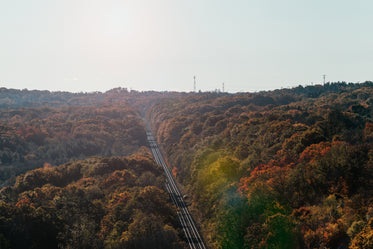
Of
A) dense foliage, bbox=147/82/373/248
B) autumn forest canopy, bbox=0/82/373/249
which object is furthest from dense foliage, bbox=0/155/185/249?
dense foliage, bbox=147/82/373/248

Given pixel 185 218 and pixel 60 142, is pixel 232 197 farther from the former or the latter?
pixel 60 142

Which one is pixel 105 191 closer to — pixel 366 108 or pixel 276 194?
pixel 276 194

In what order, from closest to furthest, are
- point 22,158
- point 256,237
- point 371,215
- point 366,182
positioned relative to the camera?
1. point 371,215
2. point 366,182
3. point 256,237
4. point 22,158

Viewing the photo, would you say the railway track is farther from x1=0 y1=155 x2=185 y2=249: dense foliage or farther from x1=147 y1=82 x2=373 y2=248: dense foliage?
x1=0 y1=155 x2=185 y2=249: dense foliage

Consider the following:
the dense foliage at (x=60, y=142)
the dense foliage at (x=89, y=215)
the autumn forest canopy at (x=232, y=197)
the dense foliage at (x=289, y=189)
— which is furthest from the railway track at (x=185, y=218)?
the dense foliage at (x=60, y=142)

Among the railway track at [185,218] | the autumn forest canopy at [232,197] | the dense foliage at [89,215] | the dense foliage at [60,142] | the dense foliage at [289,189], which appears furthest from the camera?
the dense foliage at [60,142]

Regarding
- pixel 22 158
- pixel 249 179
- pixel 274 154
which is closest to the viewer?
pixel 249 179

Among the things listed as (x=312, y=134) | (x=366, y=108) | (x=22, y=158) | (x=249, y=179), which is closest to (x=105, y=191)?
(x=249, y=179)

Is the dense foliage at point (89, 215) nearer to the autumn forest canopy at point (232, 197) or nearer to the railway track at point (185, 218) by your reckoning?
the autumn forest canopy at point (232, 197)
